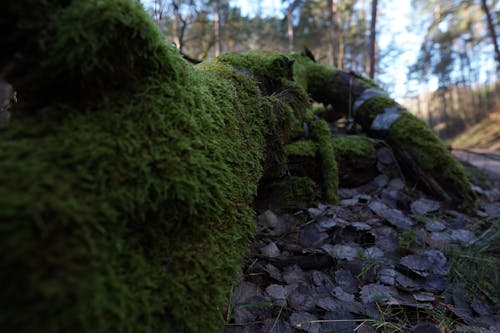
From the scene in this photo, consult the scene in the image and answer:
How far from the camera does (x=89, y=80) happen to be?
33.4 inches

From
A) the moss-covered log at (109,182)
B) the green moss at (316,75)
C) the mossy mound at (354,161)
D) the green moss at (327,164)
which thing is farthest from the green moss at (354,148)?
the moss-covered log at (109,182)

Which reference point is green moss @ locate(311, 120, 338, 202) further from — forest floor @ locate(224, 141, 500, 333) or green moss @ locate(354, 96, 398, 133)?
green moss @ locate(354, 96, 398, 133)

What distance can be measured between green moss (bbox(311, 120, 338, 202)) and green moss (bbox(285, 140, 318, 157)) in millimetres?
82

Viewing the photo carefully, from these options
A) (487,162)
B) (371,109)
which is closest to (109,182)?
(371,109)

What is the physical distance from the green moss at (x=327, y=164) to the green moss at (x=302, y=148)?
82 millimetres

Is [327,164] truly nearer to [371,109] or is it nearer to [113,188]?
[371,109]

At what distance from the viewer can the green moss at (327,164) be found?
252cm

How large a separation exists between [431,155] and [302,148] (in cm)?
160

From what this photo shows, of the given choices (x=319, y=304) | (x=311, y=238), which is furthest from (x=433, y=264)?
(x=319, y=304)

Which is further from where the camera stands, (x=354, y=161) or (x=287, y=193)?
(x=354, y=161)

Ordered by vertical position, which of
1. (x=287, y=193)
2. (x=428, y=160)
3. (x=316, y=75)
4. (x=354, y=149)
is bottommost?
(x=287, y=193)

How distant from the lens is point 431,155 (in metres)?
3.03

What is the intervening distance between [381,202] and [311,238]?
1.13 m

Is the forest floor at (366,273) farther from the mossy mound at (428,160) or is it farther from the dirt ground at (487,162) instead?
the dirt ground at (487,162)
